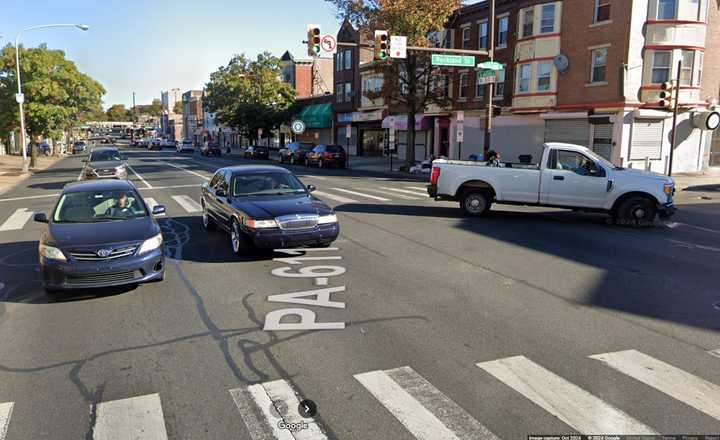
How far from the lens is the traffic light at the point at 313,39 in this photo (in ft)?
Answer: 66.5

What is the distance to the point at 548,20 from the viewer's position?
101 ft

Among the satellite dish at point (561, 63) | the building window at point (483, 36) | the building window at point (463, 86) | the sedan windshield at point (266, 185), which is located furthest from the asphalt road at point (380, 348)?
the building window at point (463, 86)

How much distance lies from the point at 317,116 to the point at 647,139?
3547 cm

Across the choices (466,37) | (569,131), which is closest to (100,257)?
(569,131)

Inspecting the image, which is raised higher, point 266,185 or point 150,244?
point 266,185

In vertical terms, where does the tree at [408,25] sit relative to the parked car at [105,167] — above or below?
above

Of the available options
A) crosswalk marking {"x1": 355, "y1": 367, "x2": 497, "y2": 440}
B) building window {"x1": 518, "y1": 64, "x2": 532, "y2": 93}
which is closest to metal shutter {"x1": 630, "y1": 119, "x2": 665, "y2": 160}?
building window {"x1": 518, "y1": 64, "x2": 532, "y2": 93}

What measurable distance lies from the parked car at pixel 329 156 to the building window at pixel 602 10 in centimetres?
1790

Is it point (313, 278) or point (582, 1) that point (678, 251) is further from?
point (582, 1)

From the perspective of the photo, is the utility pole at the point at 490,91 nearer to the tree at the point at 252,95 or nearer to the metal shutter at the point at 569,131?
the metal shutter at the point at 569,131

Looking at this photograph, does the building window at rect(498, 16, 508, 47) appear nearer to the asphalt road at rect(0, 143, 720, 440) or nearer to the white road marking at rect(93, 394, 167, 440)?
the asphalt road at rect(0, 143, 720, 440)

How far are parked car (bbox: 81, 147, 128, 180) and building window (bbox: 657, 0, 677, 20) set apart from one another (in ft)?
83.2

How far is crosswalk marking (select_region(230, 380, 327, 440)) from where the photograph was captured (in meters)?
4.14

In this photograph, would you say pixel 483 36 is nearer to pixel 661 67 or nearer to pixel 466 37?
pixel 466 37
